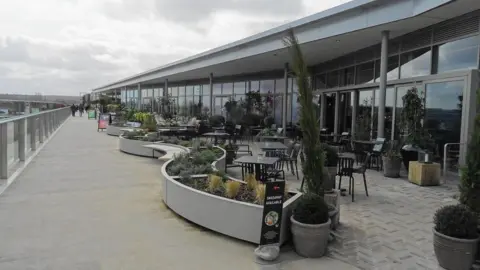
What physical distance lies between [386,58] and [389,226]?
6377mm

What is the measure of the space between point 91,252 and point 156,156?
7758mm

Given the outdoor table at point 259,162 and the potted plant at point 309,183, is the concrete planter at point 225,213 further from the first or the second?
the outdoor table at point 259,162

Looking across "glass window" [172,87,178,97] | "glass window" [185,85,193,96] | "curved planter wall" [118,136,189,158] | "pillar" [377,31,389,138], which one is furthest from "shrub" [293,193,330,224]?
"glass window" [172,87,178,97]

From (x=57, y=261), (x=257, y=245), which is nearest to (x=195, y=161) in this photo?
(x=257, y=245)

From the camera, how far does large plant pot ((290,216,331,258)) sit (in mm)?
4125

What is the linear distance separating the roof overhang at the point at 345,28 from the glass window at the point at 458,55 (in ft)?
2.29

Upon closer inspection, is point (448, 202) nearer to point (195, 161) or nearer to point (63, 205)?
point (195, 161)

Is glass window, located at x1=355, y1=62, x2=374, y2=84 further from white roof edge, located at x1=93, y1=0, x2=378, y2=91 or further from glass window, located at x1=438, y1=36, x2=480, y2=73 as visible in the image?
glass window, located at x1=438, y1=36, x2=480, y2=73

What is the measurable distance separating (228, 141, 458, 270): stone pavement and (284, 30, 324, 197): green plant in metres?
0.76

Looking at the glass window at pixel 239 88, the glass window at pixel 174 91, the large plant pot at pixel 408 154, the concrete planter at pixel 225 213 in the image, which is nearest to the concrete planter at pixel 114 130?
the glass window at pixel 239 88

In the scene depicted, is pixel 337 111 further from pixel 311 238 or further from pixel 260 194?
pixel 311 238

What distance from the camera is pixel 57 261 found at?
3.88 meters

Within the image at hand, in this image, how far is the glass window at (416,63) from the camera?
1027cm

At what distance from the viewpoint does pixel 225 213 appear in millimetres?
4691
